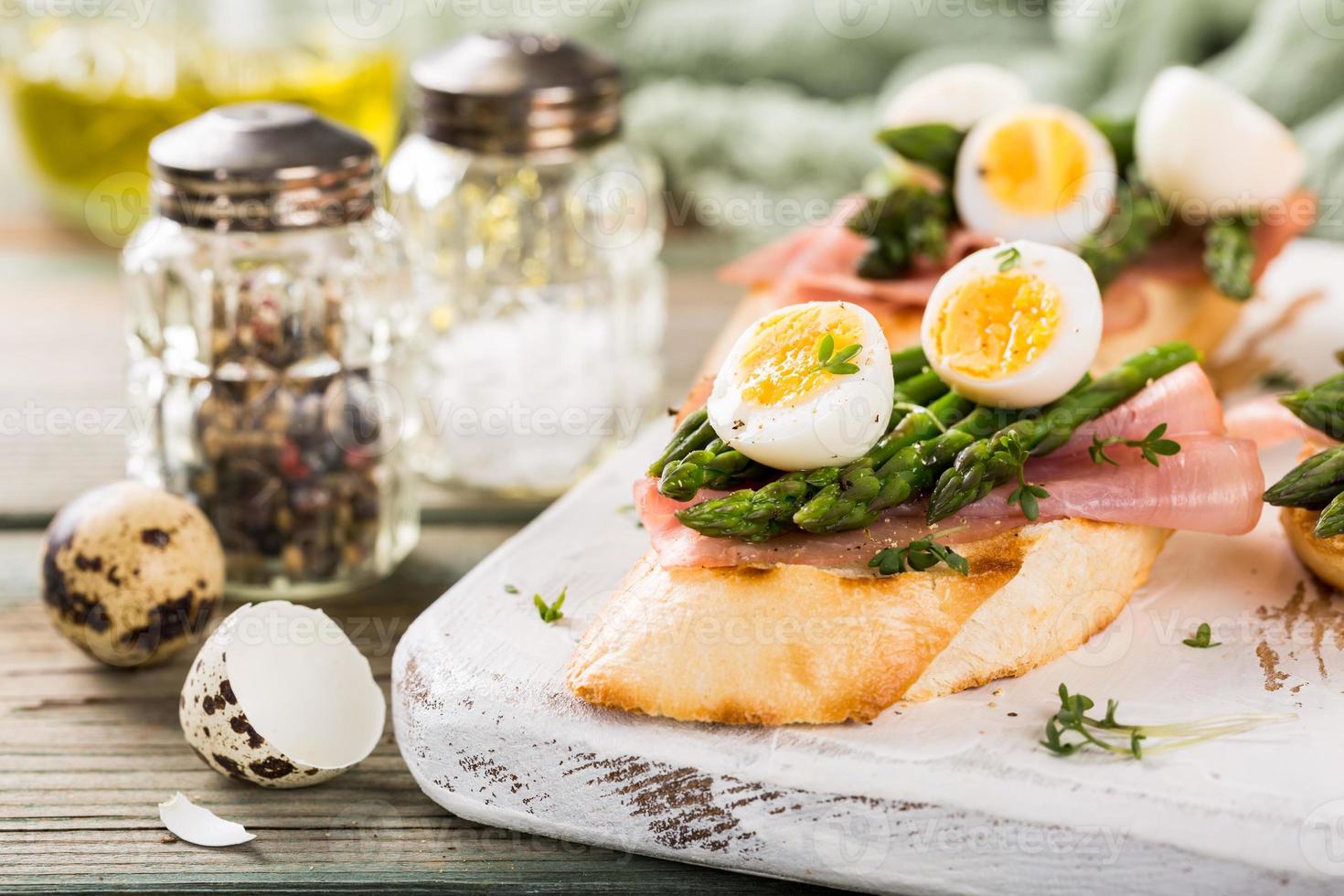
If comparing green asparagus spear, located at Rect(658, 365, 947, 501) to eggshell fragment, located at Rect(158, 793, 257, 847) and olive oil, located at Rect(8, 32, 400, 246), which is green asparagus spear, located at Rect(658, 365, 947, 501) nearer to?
eggshell fragment, located at Rect(158, 793, 257, 847)

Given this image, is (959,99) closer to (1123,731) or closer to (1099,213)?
(1099,213)

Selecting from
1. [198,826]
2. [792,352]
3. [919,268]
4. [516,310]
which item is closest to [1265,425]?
[919,268]

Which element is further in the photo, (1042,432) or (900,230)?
(900,230)

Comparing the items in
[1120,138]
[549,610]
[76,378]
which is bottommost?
[76,378]

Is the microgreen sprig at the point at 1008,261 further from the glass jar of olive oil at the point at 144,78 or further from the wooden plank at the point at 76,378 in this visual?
the glass jar of olive oil at the point at 144,78

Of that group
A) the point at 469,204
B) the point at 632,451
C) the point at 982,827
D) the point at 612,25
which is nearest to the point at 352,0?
the point at 612,25

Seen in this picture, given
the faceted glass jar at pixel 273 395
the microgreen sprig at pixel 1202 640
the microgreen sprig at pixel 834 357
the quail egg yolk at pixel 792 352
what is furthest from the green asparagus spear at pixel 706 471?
the faceted glass jar at pixel 273 395
